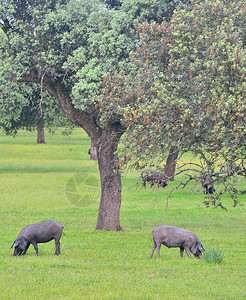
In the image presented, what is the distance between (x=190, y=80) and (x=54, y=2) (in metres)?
10.0

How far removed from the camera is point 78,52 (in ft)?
70.9

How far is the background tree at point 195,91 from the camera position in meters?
14.0

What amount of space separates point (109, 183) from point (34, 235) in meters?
7.50

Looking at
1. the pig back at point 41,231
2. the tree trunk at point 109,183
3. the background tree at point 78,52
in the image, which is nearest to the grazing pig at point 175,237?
the pig back at point 41,231

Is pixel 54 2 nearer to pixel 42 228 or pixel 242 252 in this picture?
pixel 42 228

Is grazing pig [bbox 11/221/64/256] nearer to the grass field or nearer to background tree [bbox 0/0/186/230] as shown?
the grass field

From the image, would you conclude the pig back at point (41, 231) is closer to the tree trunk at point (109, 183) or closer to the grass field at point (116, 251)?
the grass field at point (116, 251)

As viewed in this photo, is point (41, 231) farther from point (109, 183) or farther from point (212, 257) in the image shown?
point (109, 183)

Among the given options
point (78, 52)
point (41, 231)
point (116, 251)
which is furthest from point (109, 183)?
point (41, 231)

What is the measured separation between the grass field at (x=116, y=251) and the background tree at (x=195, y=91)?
2.04 metres

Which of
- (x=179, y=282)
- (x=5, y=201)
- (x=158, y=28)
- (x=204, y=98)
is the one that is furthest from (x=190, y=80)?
(x=5, y=201)

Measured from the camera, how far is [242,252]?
60.8 ft

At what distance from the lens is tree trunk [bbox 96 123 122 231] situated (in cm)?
2228

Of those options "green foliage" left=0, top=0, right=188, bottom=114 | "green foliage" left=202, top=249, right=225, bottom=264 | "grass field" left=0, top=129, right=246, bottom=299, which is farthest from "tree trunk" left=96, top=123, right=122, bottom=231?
"green foliage" left=202, top=249, right=225, bottom=264
